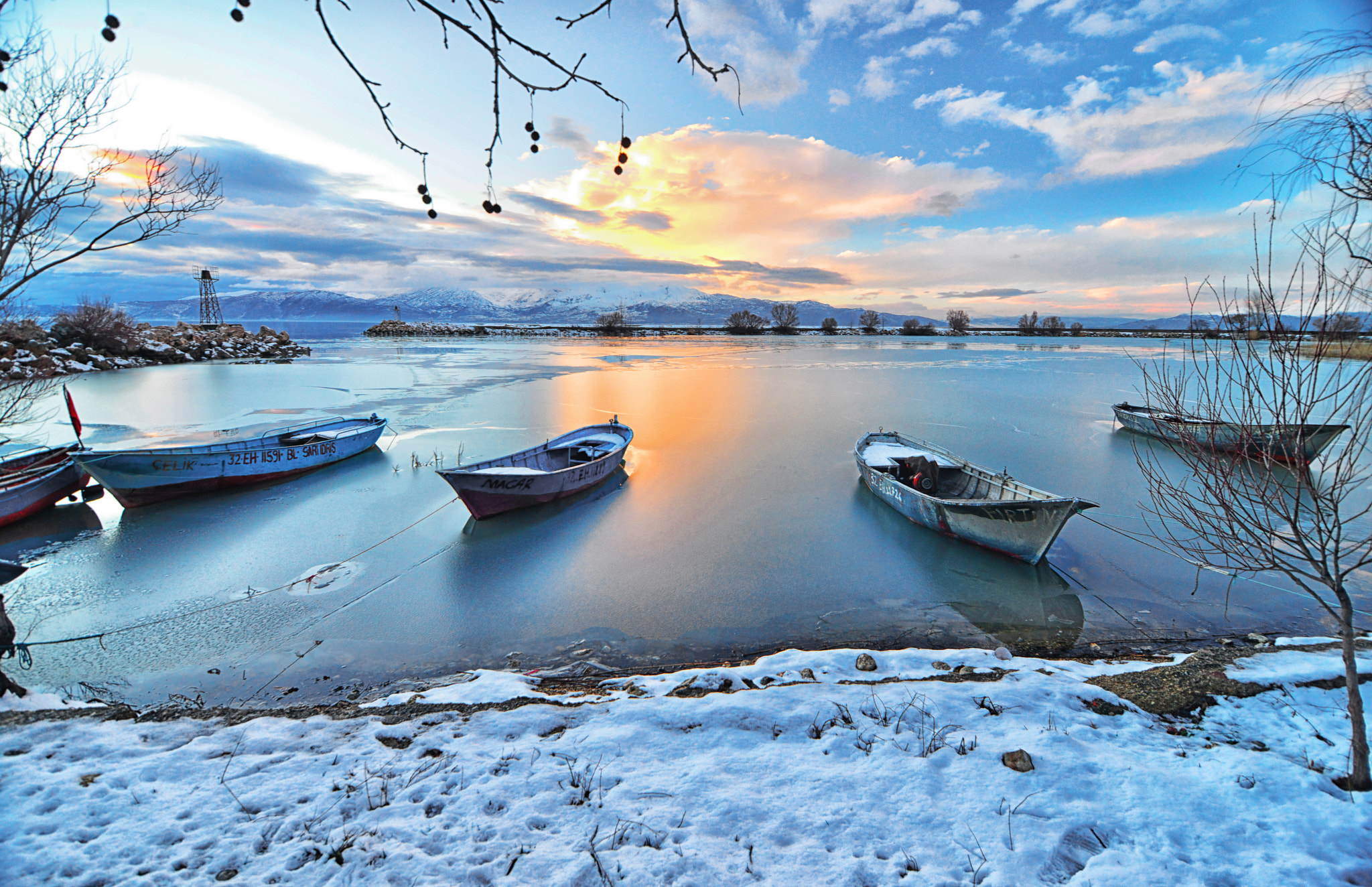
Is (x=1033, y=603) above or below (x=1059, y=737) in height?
below

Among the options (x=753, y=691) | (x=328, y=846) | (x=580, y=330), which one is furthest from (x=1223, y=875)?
(x=580, y=330)

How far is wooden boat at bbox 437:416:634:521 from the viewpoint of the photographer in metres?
12.5

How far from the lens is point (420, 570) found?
10594mm

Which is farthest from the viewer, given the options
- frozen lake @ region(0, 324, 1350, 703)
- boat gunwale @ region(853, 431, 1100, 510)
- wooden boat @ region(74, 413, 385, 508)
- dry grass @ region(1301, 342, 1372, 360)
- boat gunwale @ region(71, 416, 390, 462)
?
wooden boat @ region(74, 413, 385, 508)

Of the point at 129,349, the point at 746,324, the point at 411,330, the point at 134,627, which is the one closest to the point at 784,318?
the point at 746,324

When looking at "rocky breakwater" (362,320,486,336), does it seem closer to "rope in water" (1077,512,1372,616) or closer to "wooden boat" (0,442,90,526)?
"wooden boat" (0,442,90,526)

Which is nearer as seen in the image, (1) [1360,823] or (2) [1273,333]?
(1) [1360,823]

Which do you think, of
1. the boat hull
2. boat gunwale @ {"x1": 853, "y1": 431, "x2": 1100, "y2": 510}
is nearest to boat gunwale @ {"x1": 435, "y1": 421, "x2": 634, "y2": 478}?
boat gunwale @ {"x1": 853, "y1": 431, "x2": 1100, "y2": 510}

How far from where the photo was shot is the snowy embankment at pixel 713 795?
3.01 metres

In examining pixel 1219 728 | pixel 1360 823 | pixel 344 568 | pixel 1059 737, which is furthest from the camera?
pixel 344 568

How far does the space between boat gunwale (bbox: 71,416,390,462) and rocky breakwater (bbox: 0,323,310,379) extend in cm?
536

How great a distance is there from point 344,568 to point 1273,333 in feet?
43.1

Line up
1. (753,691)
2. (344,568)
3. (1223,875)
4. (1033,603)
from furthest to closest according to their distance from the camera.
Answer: (344,568)
(1033,603)
(753,691)
(1223,875)

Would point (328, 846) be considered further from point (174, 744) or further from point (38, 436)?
point (38, 436)
